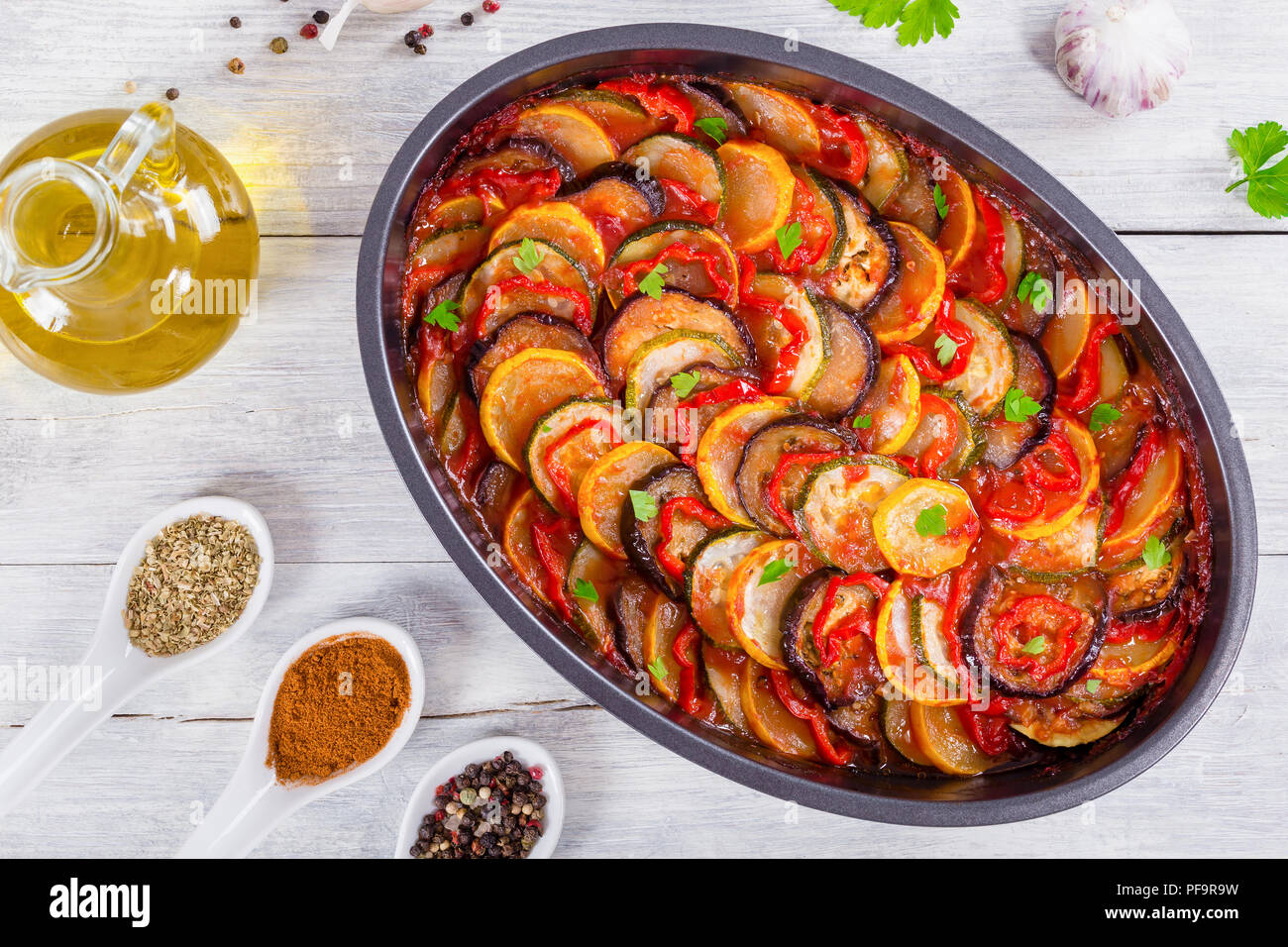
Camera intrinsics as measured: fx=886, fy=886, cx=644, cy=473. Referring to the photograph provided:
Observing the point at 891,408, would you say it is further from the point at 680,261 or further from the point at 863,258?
the point at 680,261

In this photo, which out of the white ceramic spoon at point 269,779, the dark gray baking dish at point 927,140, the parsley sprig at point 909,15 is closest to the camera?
the dark gray baking dish at point 927,140

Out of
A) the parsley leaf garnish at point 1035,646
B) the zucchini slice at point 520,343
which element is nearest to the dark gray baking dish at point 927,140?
the zucchini slice at point 520,343

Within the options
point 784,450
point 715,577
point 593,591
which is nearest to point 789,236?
point 784,450

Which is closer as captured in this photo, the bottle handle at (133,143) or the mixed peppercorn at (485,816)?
the bottle handle at (133,143)

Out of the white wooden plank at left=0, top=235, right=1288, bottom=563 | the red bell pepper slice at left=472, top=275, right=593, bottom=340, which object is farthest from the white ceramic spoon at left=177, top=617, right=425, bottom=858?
Result: the red bell pepper slice at left=472, top=275, right=593, bottom=340

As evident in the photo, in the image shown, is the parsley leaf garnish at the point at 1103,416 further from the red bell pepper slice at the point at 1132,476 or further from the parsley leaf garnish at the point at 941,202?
the parsley leaf garnish at the point at 941,202

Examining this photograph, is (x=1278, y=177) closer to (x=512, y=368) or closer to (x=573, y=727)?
(x=512, y=368)
